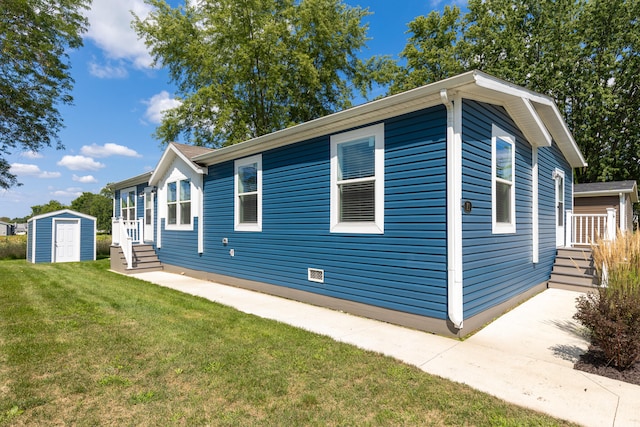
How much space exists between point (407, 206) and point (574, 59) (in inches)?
751

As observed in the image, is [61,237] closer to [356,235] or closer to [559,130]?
[356,235]

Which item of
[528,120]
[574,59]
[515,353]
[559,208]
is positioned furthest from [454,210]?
[574,59]

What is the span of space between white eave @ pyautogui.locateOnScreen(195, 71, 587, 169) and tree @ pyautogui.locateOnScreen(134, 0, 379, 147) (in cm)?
1201

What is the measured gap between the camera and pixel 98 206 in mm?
74312

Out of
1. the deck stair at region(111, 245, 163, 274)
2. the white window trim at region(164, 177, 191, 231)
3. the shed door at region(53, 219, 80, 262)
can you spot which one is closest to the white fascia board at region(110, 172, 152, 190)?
the white window trim at region(164, 177, 191, 231)

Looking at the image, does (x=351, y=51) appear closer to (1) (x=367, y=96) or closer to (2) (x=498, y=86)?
(1) (x=367, y=96)

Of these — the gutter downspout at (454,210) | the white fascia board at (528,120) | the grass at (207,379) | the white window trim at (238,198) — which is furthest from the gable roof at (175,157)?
the white fascia board at (528,120)

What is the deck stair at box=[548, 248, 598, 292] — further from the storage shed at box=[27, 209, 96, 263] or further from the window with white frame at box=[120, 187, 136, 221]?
the storage shed at box=[27, 209, 96, 263]

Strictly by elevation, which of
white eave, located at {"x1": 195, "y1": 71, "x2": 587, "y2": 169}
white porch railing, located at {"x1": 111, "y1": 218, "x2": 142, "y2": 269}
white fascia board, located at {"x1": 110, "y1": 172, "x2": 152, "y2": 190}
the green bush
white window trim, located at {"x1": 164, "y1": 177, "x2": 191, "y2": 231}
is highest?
white eave, located at {"x1": 195, "y1": 71, "x2": 587, "y2": 169}

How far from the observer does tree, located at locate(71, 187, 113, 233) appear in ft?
236

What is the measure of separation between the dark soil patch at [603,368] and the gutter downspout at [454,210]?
4.18ft

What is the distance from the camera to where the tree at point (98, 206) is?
71938 millimetres

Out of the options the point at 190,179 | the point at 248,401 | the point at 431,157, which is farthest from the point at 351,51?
the point at 248,401

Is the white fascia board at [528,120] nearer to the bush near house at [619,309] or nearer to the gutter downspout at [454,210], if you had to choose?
the gutter downspout at [454,210]
